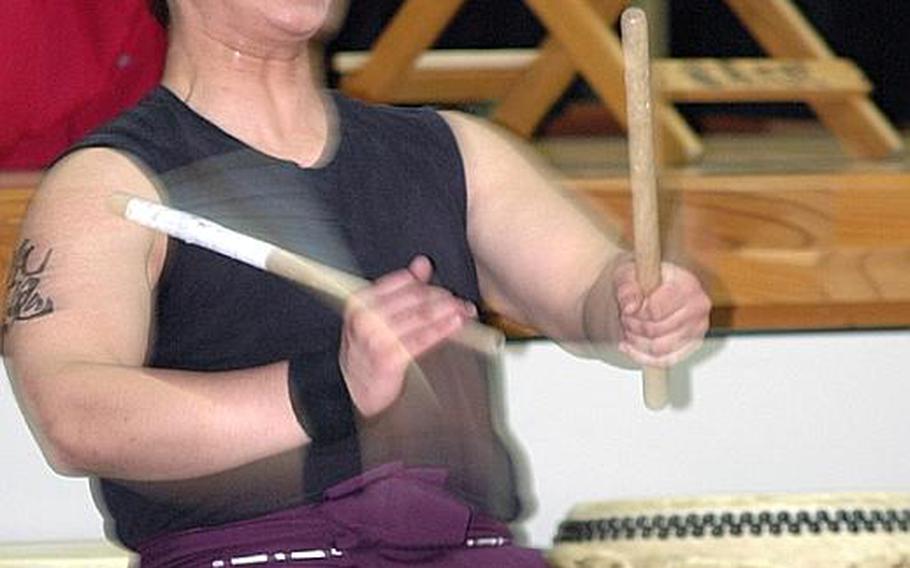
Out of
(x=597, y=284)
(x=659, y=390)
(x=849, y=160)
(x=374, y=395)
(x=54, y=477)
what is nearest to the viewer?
(x=374, y=395)

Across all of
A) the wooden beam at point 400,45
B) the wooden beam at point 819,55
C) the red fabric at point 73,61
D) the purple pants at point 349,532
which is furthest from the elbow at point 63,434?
the wooden beam at point 819,55

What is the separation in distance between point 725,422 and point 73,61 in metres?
0.76

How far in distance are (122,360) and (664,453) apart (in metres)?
0.95

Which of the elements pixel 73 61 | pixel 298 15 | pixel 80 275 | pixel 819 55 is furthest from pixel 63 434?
pixel 819 55

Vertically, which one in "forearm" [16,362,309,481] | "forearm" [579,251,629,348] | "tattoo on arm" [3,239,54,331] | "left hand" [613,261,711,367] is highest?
"tattoo on arm" [3,239,54,331]

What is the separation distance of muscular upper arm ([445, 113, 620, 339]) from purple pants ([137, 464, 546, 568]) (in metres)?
0.26

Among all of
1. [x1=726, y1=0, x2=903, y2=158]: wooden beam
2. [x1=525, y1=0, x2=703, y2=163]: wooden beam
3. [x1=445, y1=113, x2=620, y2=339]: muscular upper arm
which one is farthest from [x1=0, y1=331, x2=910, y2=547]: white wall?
[x1=445, y1=113, x2=620, y2=339]: muscular upper arm

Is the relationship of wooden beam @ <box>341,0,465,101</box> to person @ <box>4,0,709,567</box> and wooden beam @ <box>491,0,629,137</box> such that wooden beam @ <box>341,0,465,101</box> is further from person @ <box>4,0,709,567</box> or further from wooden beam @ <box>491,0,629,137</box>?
person @ <box>4,0,709,567</box>

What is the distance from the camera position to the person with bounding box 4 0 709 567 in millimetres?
1383

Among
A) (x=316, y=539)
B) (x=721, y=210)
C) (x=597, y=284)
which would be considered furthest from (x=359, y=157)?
Answer: (x=721, y=210)

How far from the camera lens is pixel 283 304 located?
1535mm

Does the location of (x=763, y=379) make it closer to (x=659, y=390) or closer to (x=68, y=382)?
(x=659, y=390)

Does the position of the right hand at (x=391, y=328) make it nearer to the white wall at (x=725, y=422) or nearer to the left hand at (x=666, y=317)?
the left hand at (x=666, y=317)

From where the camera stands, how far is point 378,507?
1.46 meters
